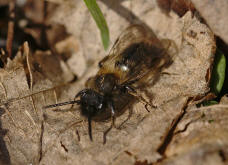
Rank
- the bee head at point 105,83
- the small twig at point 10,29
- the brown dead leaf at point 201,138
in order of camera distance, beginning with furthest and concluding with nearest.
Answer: the small twig at point 10,29, the bee head at point 105,83, the brown dead leaf at point 201,138

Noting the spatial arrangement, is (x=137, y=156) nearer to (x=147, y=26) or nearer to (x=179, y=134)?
(x=179, y=134)

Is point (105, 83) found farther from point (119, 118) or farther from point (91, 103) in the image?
point (119, 118)

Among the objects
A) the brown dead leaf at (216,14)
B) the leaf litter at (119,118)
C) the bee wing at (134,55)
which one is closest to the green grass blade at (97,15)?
the bee wing at (134,55)

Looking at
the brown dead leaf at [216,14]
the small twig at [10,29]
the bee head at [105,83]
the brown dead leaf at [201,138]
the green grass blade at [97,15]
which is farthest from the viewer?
the small twig at [10,29]

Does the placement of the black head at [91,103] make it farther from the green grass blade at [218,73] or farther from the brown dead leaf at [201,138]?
the green grass blade at [218,73]

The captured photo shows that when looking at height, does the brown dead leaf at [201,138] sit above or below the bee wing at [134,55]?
below

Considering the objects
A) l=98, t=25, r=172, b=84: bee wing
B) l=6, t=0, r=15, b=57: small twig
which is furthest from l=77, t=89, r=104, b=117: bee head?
l=6, t=0, r=15, b=57: small twig

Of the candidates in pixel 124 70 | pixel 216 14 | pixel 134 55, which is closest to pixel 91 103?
pixel 124 70

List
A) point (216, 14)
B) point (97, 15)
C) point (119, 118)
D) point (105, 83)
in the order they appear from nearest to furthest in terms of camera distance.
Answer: point (216, 14), point (119, 118), point (97, 15), point (105, 83)
